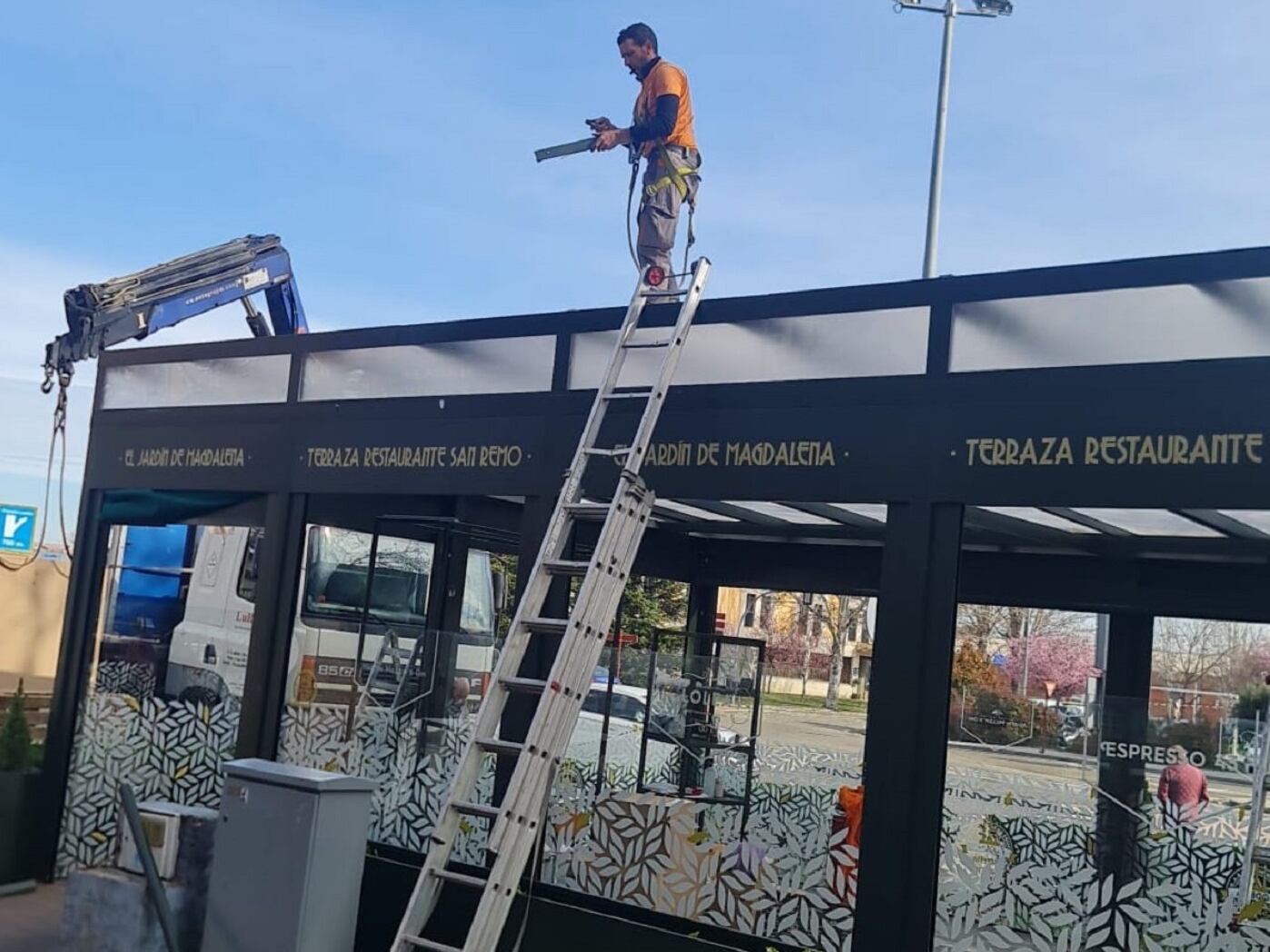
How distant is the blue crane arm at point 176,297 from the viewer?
9.54m

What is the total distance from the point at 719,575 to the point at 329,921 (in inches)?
185

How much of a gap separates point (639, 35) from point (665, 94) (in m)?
0.66

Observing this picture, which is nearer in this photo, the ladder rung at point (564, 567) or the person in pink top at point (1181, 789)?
the person in pink top at point (1181, 789)

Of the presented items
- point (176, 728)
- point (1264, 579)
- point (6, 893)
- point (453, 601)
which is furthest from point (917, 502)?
point (6, 893)

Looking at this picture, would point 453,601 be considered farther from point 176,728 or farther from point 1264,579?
point 1264,579

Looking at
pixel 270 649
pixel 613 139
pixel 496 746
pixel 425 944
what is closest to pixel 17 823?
pixel 270 649

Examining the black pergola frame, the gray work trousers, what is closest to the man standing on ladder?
the gray work trousers

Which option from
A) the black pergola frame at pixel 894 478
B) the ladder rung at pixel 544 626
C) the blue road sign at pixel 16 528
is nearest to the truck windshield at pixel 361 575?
the black pergola frame at pixel 894 478

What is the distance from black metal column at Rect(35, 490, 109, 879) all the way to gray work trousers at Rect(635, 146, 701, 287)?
437cm

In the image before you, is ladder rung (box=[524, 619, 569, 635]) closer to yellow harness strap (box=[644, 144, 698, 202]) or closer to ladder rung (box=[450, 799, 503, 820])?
ladder rung (box=[450, 799, 503, 820])

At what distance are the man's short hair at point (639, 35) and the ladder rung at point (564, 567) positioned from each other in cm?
407

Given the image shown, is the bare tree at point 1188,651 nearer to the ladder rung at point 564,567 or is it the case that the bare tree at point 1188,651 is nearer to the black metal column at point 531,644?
the ladder rung at point 564,567

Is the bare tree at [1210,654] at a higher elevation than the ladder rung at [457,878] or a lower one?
higher

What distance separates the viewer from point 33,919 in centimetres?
805
